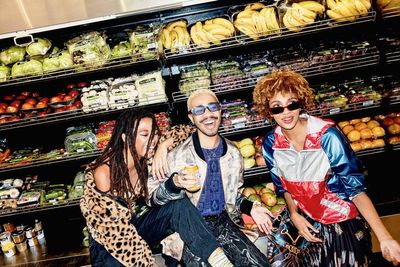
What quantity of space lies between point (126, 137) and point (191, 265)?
965 mm

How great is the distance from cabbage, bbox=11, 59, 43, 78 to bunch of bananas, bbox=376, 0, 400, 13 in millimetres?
2893

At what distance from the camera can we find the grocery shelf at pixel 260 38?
3.11 m

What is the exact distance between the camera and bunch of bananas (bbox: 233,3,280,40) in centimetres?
316

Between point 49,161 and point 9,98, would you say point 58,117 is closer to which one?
point 49,161

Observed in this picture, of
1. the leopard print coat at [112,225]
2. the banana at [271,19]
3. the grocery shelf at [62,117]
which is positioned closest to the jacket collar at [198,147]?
the leopard print coat at [112,225]

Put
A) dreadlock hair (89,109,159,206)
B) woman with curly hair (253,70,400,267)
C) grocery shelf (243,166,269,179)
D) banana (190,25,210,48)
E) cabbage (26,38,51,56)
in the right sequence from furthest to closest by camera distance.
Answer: grocery shelf (243,166,269,179) < cabbage (26,38,51,56) < banana (190,25,210,48) < dreadlock hair (89,109,159,206) < woman with curly hair (253,70,400,267)

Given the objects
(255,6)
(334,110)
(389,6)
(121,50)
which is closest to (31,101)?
(121,50)

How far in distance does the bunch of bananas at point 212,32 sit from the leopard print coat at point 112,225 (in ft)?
4.82

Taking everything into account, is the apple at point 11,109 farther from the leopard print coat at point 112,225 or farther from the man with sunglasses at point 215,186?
the man with sunglasses at point 215,186

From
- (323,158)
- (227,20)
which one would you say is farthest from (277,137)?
(227,20)

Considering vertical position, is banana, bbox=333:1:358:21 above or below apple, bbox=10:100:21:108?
above

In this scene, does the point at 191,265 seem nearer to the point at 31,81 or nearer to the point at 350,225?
the point at 350,225

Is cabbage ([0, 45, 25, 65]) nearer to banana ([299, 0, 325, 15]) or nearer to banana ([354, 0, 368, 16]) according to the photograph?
banana ([299, 0, 325, 15])

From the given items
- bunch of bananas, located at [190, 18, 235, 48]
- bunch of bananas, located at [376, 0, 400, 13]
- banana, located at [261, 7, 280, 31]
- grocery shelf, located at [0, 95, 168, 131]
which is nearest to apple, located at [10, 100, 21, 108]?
grocery shelf, located at [0, 95, 168, 131]
